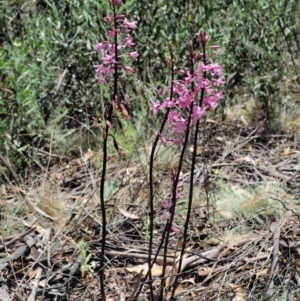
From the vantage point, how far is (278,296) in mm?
2230

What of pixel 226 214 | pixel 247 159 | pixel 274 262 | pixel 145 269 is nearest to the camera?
pixel 274 262

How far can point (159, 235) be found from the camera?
2.90 m

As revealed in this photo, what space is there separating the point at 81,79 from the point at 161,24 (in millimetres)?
839

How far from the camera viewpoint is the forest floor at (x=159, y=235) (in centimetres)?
239

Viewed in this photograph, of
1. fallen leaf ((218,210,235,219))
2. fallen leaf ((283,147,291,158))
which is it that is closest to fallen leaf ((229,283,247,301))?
fallen leaf ((218,210,235,219))

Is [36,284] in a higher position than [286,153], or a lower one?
higher

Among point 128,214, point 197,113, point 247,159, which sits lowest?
point 247,159

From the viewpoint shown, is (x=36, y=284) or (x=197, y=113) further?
(x=36, y=284)

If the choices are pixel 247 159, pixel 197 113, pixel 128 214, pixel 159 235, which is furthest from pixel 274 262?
pixel 247 159

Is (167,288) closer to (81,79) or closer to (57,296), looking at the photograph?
(57,296)

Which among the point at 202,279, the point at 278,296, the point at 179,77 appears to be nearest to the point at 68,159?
the point at 179,77

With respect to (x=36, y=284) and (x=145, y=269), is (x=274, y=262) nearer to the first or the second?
→ (x=145, y=269)

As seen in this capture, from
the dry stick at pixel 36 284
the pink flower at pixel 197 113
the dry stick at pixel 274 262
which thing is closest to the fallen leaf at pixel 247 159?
the dry stick at pixel 274 262

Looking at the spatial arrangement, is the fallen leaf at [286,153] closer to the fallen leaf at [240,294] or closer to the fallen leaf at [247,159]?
the fallen leaf at [247,159]
